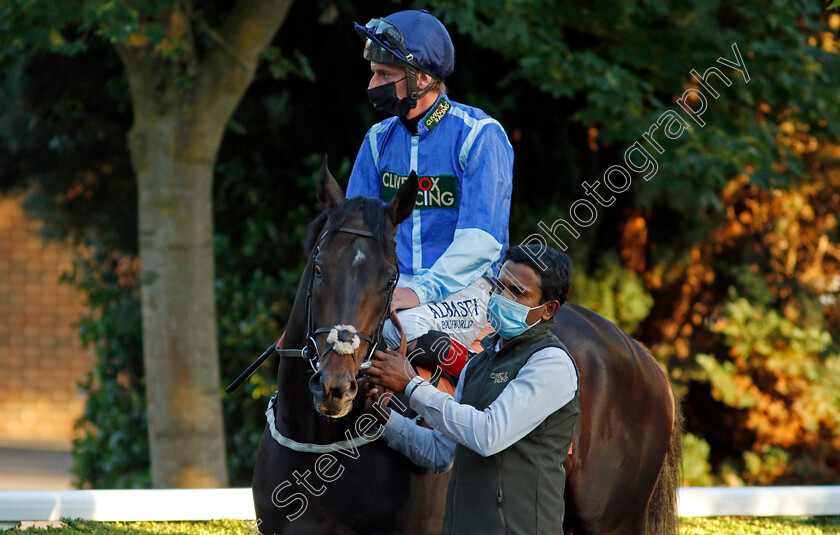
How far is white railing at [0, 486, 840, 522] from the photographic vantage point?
14.1 feet

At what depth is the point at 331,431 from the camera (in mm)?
2963

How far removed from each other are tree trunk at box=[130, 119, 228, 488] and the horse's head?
11.3ft

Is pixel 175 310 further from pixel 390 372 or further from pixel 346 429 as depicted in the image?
pixel 390 372

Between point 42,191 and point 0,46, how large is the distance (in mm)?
2562

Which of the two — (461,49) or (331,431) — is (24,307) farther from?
(331,431)

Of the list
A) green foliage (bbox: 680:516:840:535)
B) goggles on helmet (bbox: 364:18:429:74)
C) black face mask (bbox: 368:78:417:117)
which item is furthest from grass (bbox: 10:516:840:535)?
goggles on helmet (bbox: 364:18:429:74)

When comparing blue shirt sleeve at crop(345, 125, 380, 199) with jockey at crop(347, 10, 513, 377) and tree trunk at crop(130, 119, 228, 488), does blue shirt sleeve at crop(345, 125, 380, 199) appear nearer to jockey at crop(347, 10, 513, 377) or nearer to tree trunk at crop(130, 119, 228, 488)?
jockey at crop(347, 10, 513, 377)

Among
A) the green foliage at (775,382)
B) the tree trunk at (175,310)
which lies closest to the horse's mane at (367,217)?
the tree trunk at (175,310)

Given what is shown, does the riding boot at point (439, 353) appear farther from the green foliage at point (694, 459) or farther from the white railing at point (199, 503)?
the green foliage at point (694, 459)

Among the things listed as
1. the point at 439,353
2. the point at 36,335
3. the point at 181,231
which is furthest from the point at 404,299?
the point at 36,335

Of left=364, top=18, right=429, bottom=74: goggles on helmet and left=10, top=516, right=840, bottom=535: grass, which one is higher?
left=364, top=18, right=429, bottom=74: goggles on helmet

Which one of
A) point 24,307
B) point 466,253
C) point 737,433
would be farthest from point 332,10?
point 24,307

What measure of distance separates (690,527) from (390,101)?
298cm

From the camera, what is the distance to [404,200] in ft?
9.55
